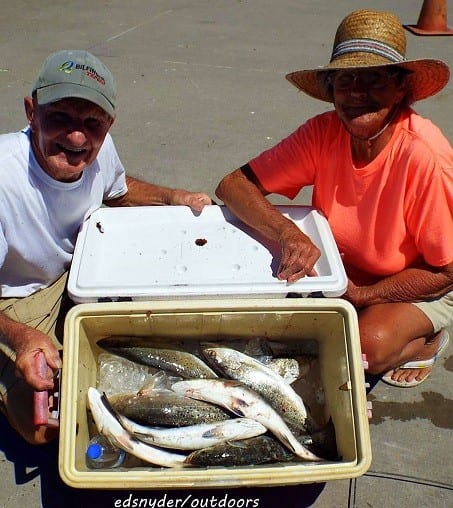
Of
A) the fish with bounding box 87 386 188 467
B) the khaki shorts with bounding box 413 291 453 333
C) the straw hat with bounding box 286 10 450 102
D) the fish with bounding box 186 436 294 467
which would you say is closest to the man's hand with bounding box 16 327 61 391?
the fish with bounding box 87 386 188 467

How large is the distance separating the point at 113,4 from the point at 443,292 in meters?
7.51

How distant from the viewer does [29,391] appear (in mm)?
2301

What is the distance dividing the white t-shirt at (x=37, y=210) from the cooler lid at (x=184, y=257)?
0.12 meters

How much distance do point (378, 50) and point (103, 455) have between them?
1824 mm

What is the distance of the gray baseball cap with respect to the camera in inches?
78.6

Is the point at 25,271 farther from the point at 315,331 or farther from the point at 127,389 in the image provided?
the point at 315,331

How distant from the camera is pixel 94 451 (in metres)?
1.95

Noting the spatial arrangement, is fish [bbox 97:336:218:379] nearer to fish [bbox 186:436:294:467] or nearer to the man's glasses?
fish [bbox 186:436:294:467]

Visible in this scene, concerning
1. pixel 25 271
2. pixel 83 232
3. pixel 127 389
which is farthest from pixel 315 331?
pixel 25 271

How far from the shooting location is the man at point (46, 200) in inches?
79.6

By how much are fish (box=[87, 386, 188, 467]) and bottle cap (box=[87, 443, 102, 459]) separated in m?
0.05

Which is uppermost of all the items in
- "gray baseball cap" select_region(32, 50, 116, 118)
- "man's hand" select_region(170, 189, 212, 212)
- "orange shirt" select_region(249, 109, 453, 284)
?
"gray baseball cap" select_region(32, 50, 116, 118)

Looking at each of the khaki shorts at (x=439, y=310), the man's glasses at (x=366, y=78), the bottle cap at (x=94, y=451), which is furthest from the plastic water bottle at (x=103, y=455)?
the man's glasses at (x=366, y=78)

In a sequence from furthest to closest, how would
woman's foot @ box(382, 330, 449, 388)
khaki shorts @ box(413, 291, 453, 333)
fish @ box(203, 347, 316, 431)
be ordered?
woman's foot @ box(382, 330, 449, 388), khaki shorts @ box(413, 291, 453, 333), fish @ box(203, 347, 316, 431)
